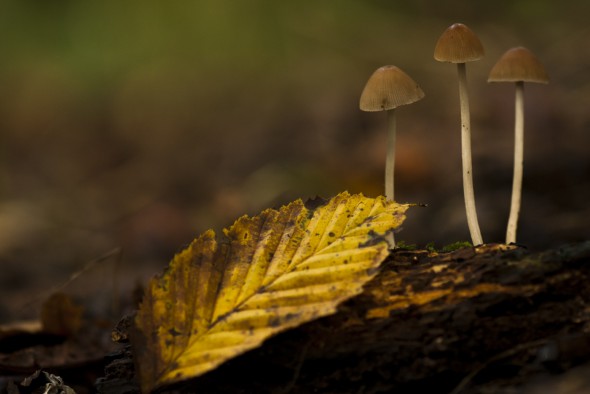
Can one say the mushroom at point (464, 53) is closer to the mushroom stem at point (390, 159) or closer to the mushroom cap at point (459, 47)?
the mushroom cap at point (459, 47)

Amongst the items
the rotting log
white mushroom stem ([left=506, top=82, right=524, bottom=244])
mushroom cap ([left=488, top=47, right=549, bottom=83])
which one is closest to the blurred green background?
white mushroom stem ([left=506, top=82, right=524, bottom=244])

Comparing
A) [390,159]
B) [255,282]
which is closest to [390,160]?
[390,159]

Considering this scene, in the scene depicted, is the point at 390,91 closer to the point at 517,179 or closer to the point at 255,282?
the point at 517,179

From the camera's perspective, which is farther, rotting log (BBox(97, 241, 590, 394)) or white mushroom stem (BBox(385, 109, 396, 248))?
white mushroom stem (BBox(385, 109, 396, 248))

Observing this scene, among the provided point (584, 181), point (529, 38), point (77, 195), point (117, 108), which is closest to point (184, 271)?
point (584, 181)

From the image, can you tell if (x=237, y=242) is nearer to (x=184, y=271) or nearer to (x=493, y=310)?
(x=184, y=271)

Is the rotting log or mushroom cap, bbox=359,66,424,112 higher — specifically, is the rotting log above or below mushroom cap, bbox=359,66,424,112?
below

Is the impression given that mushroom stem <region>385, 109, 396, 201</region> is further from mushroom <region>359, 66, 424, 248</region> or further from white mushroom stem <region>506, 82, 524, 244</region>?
white mushroom stem <region>506, 82, 524, 244</region>
